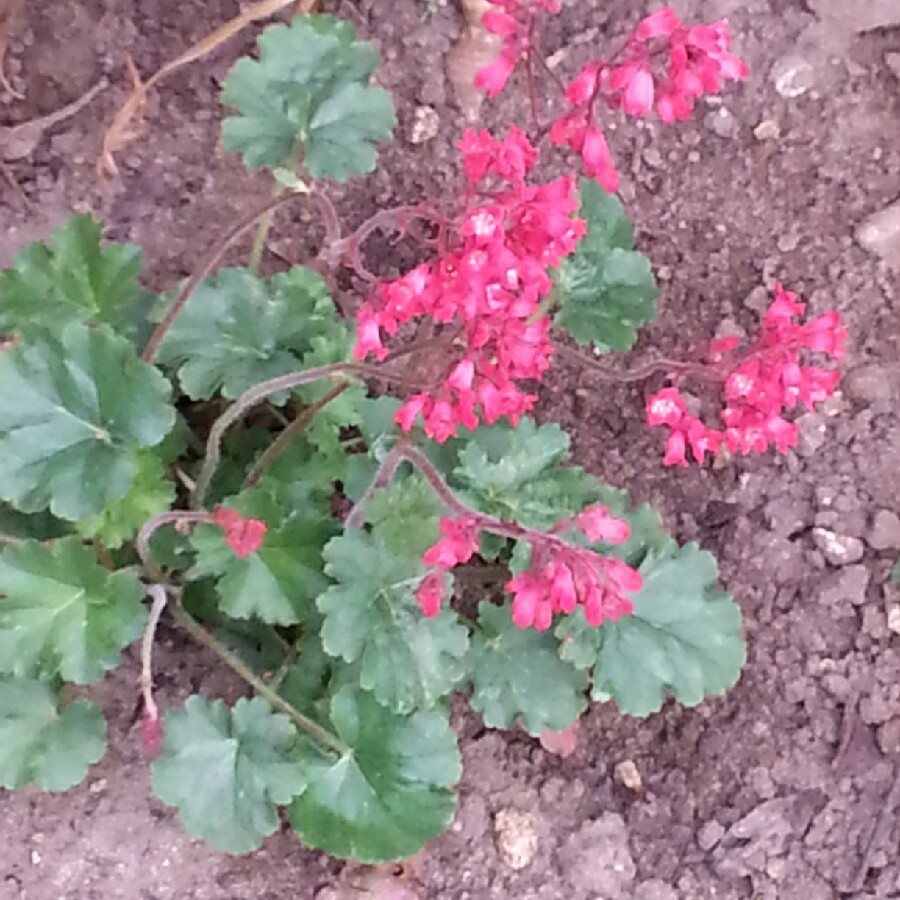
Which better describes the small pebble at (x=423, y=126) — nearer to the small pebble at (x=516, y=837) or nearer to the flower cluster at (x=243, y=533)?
the flower cluster at (x=243, y=533)

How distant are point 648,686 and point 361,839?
17.4 inches

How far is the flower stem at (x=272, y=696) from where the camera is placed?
170cm

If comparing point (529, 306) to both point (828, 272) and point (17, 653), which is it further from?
point (828, 272)

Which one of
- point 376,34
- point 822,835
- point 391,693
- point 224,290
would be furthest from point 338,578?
point 376,34

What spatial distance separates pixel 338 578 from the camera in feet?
5.38

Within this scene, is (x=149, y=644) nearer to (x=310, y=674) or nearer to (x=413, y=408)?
(x=310, y=674)

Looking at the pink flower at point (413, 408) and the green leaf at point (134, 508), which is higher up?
the pink flower at point (413, 408)

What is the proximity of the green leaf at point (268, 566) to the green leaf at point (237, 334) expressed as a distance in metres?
0.19

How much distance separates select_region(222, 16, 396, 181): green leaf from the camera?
1.67 metres

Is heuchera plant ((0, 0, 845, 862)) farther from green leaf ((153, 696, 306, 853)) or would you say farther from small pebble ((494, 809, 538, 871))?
small pebble ((494, 809, 538, 871))

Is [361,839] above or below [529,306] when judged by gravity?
below

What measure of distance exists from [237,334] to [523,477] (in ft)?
1.46

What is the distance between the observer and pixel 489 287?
128cm

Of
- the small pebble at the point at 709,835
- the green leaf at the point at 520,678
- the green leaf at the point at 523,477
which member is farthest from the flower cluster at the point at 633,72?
the small pebble at the point at 709,835
